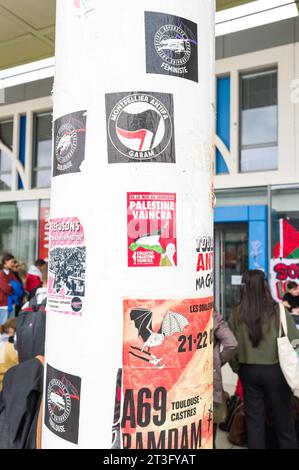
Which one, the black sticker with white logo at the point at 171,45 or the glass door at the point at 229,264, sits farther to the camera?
the glass door at the point at 229,264

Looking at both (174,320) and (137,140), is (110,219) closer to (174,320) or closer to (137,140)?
(137,140)

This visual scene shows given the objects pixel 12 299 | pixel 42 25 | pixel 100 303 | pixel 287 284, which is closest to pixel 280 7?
pixel 42 25

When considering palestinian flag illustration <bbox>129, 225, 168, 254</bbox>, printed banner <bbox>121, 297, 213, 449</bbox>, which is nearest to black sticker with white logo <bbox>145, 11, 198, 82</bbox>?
palestinian flag illustration <bbox>129, 225, 168, 254</bbox>

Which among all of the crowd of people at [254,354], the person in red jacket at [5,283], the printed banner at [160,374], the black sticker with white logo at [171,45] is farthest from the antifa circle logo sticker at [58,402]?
the person in red jacket at [5,283]

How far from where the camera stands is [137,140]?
4.58ft

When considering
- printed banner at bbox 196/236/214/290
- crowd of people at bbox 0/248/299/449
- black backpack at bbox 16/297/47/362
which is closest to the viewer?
printed banner at bbox 196/236/214/290

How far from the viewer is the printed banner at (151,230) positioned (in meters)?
1.37

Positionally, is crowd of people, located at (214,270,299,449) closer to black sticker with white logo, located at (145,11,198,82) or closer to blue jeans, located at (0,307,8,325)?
black sticker with white logo, located at (145,11,198,82)

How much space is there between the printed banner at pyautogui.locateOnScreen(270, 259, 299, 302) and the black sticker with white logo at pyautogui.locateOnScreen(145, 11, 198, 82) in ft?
17.6

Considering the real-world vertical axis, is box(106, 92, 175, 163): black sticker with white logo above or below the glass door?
above

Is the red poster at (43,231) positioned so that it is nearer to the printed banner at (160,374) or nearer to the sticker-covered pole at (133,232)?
the sticker-covered pole at (133,232)

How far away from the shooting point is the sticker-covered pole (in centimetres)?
136

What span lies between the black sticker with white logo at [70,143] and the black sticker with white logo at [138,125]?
10cm
